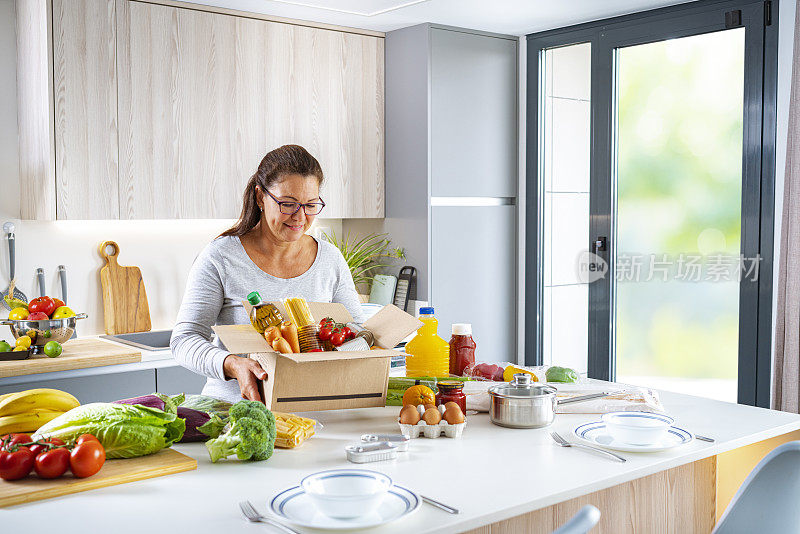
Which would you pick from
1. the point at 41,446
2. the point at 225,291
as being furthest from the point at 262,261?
the point at 41,446

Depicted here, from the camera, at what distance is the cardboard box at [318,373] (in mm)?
1859

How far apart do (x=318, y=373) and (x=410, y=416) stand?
265 mm

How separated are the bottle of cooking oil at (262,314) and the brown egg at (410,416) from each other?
1.22 feet

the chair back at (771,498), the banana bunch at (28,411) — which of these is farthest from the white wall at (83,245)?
the chair back at (771,498)

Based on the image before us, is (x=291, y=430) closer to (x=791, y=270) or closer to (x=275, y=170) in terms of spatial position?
(x=275, y=170)

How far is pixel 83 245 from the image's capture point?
3615 millimetres

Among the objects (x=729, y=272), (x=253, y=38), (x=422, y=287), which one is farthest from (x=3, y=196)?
(x=729, y=272)

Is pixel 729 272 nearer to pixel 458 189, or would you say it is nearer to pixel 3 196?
pixel 458 189

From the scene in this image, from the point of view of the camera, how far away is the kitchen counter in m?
1.31

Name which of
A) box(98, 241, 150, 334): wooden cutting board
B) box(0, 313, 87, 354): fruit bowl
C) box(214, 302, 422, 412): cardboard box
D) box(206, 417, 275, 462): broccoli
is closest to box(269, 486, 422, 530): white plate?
box(206, 417, 275, 462): broccoli

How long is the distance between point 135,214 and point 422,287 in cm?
143

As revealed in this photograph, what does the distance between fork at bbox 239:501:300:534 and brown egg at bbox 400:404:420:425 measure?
1.66ft

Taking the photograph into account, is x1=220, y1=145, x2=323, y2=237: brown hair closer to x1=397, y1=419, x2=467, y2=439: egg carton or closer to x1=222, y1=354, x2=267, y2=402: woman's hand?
x1=222, y1=354, x2=267, y2=402: woman's hand

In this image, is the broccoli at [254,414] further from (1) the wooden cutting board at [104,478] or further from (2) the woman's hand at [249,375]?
(2) the woman's hand at [249,375]
